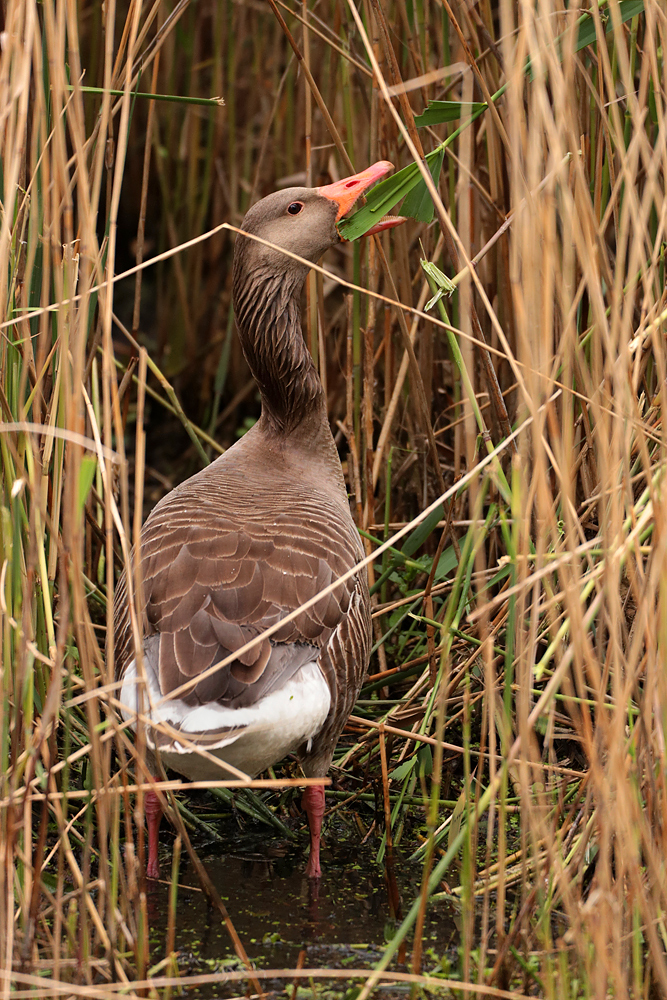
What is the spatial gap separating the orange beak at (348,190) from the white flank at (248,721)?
5.32ft

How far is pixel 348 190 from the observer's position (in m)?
3.56

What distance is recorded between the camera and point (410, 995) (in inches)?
86.0

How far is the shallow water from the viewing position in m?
2.52

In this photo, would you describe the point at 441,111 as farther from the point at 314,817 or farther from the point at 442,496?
the point at 314,817

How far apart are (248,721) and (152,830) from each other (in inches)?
27.2

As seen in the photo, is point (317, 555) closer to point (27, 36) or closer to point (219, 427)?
point (27, 36)

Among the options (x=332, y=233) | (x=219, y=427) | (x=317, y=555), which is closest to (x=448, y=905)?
(x=317, y=555)

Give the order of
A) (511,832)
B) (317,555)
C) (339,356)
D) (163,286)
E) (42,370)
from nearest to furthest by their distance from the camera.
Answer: (42,370) < (317,555) < (511,832) < (339,356) < (163,286)

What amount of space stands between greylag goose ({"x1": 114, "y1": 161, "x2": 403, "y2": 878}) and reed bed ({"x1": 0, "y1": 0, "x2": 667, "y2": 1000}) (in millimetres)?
198

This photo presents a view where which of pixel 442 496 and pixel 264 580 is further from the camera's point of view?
pixel 264 580

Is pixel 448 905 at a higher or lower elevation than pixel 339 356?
lower

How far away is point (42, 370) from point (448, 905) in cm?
173

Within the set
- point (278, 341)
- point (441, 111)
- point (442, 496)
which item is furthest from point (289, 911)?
point (441, 111)

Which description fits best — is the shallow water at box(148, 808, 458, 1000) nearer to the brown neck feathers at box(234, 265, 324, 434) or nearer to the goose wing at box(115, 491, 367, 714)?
the goose wing at box(115, 491, 367, 714)
